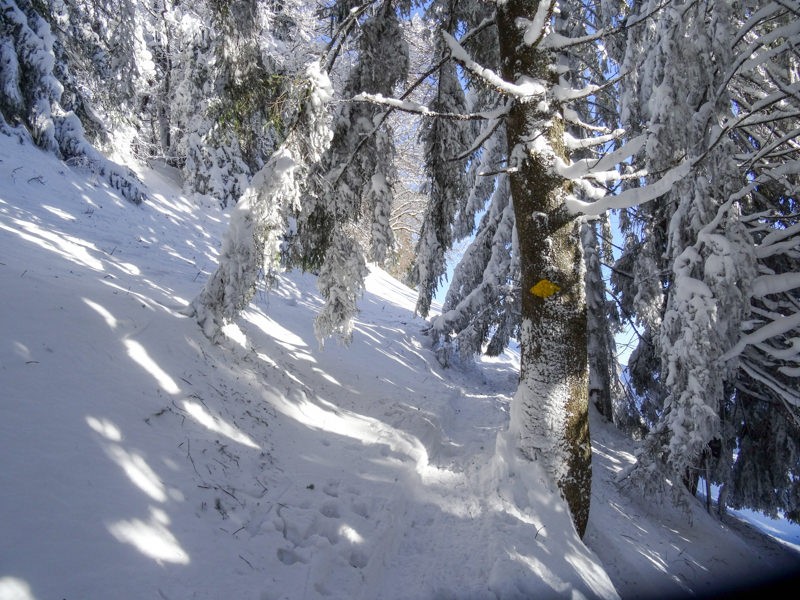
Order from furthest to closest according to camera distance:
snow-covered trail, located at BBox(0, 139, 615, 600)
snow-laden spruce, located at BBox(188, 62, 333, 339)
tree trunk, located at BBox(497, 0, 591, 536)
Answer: snow-laden spruce, located at BBox(188, 62, 333, 339), tree trunk, located at BBox(497, 0, 591, 536), snow-covered trail, located at BBox(0, 139, 615, 600)

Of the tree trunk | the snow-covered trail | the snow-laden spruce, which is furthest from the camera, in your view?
the snow-laden spruce

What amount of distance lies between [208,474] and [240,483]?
28cm

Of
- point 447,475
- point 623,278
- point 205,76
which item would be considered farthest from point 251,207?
point 205,76

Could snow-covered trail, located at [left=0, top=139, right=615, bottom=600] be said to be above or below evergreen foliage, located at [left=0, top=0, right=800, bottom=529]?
below

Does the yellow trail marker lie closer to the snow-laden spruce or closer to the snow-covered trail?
the snow-covered trail

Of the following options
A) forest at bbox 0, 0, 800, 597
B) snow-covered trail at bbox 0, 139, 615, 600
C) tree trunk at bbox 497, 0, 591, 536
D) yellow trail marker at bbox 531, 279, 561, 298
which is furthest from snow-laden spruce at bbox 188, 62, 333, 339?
yellow trail marker at bbox 531, 279, 561, 298

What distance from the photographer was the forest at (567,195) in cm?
389

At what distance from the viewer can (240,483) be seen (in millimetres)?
3445

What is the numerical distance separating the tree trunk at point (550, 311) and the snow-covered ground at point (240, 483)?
0.34 meters

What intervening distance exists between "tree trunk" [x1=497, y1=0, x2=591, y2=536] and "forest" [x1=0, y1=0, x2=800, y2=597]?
2cm

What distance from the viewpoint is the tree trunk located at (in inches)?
152

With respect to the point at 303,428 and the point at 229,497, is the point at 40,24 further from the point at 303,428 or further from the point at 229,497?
the point at 229,497

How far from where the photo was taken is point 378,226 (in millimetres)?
6141

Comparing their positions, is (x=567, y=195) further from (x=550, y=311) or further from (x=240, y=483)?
(x=240, y=483)
